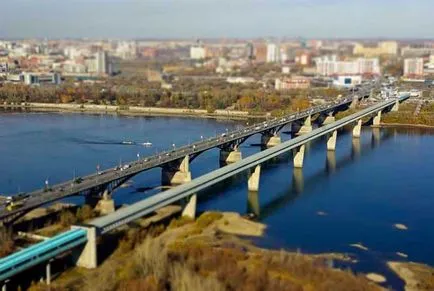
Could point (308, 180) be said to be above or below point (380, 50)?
below

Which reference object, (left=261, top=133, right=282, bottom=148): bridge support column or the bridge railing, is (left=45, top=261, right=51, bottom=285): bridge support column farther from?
(left=261, top=133, right=282, bottom=148): bridge support column

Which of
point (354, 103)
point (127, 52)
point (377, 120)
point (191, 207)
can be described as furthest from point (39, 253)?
point (127, 52)

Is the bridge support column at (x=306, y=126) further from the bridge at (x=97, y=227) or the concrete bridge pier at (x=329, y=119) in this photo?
the bridge at (x=97, y=227)

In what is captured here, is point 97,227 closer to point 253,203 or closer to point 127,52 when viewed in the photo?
point 253,203

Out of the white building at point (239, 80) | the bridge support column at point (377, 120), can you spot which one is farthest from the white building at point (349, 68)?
the bridge support column at point (377, 120)

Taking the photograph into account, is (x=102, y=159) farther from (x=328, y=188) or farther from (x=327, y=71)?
(x=327, y=71)

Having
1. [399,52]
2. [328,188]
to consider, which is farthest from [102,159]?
[399,52]
